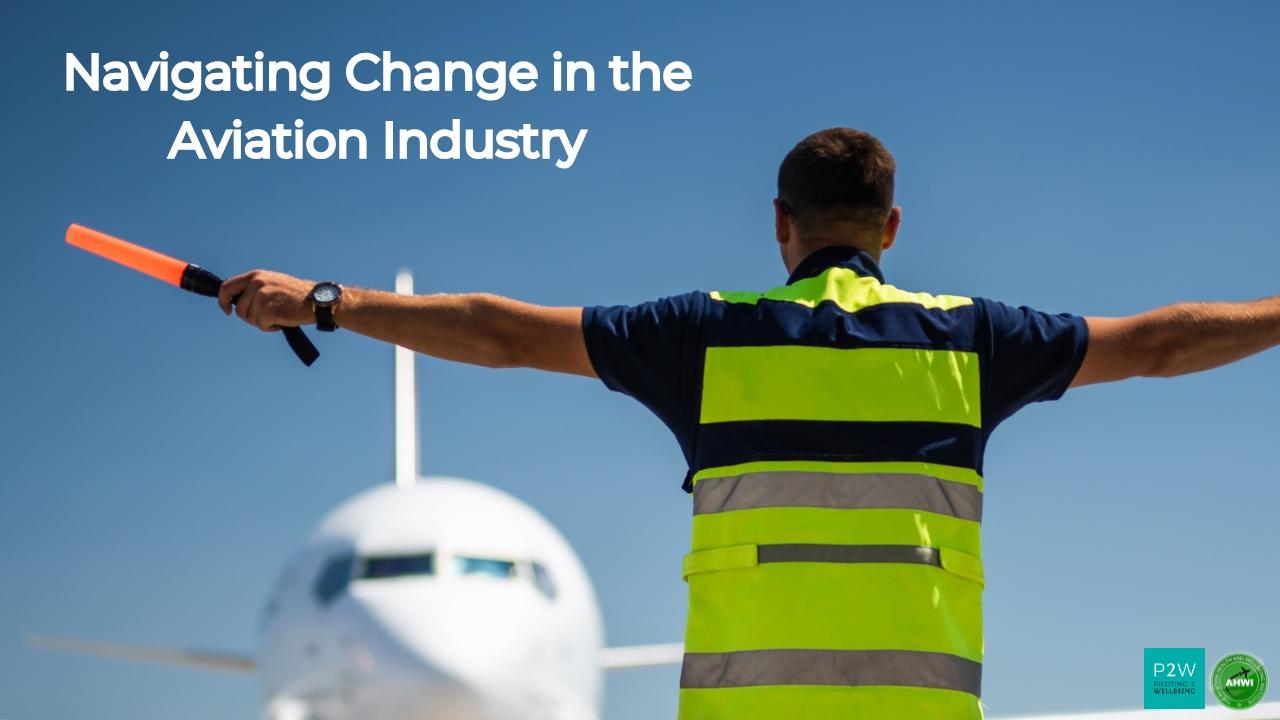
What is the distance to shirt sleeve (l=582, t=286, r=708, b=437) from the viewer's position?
2.89 m

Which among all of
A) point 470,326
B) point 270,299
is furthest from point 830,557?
point 270,299

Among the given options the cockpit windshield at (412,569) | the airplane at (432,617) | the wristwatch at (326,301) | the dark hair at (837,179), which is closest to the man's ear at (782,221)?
the dark hair at (837,179)

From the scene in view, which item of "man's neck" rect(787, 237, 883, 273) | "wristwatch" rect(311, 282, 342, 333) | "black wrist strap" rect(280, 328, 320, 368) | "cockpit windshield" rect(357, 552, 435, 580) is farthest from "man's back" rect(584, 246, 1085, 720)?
"cockpit windshield" rect(357, 552, 435, 580)

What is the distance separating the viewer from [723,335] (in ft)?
9.43

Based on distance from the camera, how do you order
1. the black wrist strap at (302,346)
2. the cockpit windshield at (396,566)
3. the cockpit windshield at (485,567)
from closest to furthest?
the black wrist strap at (302,346) → the cockpit windshield at (396,566) → the cockpit windshield at (485,567)

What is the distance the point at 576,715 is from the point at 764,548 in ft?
27.0

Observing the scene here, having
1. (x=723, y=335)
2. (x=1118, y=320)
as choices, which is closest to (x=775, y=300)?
(x=723, y=335)

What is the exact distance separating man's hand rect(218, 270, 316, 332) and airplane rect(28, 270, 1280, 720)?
679 cm

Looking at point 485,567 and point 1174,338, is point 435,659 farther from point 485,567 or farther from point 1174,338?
point 1174,338

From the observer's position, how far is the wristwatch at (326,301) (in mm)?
3037

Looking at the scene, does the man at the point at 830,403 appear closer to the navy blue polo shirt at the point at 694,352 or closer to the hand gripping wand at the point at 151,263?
the navy blue polo shirt at the point at 694,352

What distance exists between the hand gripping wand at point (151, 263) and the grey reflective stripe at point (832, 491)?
1.22 metres

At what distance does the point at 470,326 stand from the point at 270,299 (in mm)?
517

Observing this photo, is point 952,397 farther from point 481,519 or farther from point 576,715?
Result: point 481,519
